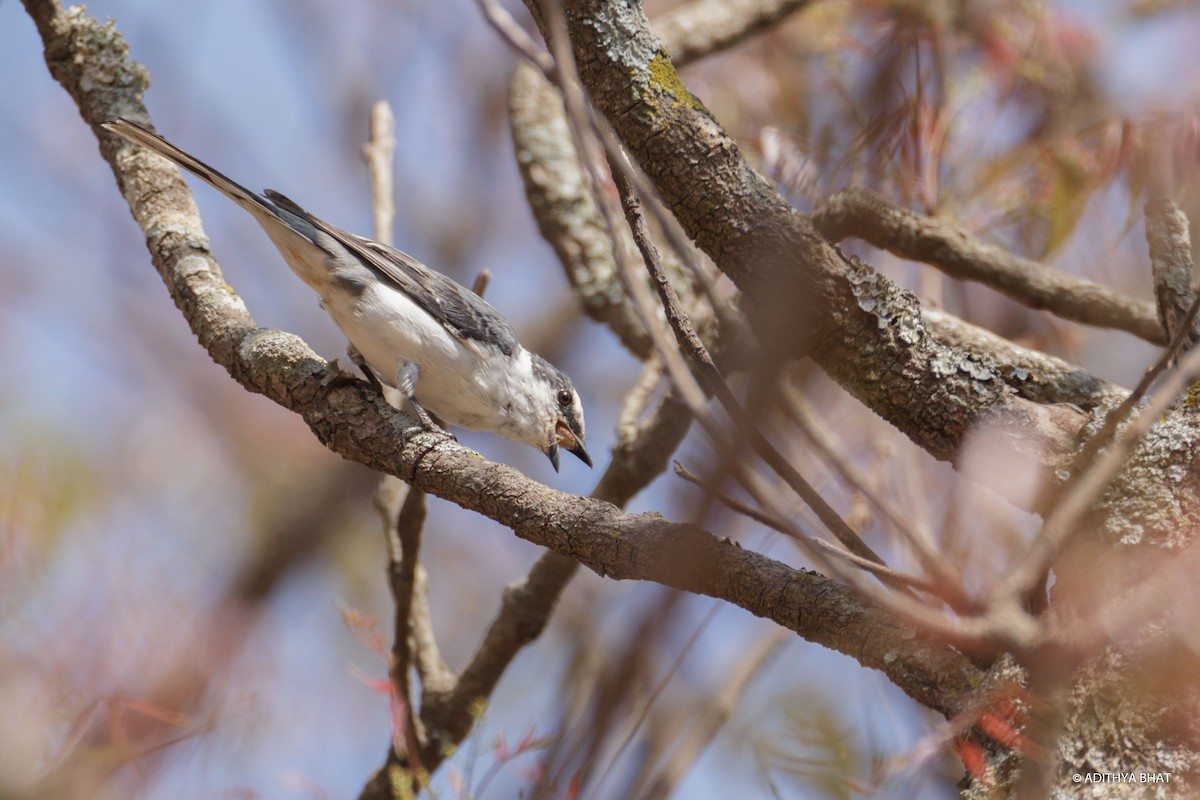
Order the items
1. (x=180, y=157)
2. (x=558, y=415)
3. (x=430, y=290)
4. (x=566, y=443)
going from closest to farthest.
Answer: (x=180, y=157) → (x=430, y=290) → (x=558, y=415) → (x=566, y=443)

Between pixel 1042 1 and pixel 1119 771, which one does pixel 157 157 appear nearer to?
pixel 1119 771

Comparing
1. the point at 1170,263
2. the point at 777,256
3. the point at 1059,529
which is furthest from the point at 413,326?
the point at 1059,529

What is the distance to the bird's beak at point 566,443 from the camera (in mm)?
4861

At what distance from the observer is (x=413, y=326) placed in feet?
13.9

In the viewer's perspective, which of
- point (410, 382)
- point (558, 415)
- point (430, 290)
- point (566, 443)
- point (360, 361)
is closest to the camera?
point (410, 382)

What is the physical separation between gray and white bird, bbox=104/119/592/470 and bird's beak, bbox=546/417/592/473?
8 cm

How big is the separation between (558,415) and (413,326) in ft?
3.16

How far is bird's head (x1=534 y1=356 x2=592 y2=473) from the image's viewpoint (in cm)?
482

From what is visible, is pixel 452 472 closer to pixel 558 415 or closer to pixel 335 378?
pixel 335 378

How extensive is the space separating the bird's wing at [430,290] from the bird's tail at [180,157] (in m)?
0.23

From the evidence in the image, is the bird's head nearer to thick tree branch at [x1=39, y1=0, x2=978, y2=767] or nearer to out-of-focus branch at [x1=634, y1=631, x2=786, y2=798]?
out-of-focus branch at [x1=634, y1=631, x2=786, y2=798]

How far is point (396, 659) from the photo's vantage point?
3.87 metres

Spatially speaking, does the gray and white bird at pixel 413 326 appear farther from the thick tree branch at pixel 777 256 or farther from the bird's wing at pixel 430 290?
the thick tree branch at pixel 777 256

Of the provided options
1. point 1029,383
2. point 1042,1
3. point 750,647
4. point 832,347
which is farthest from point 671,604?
point 1042,1
